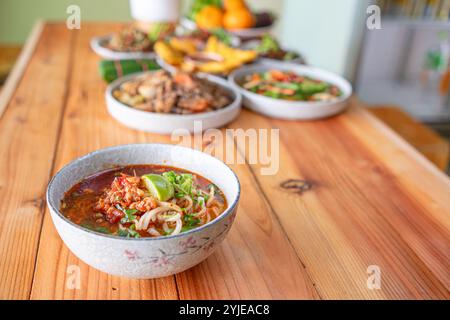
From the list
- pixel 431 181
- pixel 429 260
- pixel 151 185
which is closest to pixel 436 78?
pixel 431 181

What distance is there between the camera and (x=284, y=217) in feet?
Result: 3.43

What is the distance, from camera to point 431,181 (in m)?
1.23

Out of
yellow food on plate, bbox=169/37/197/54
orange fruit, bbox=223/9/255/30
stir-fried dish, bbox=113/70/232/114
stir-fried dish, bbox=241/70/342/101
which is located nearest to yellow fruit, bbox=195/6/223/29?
orange fruit, bbox=223/9/255/30

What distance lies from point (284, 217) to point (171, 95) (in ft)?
1.89

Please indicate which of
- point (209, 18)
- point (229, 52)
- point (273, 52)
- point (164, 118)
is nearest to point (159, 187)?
point (164, 118)

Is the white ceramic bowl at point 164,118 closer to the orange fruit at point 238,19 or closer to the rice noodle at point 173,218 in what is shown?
the rice noodle at point 173,218

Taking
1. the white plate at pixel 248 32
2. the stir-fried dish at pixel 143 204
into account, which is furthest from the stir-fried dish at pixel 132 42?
the stir-fried dish at pixel 143 204

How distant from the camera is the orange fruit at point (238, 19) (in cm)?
223

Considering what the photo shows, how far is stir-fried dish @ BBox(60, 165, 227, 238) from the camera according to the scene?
82 centimetres

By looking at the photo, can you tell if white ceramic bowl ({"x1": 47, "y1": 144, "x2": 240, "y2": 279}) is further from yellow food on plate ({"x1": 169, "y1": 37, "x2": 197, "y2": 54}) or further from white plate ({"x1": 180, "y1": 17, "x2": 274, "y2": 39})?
white plate ({"x1": 180, "y1": 17, "x2": 274, "y2": 39})

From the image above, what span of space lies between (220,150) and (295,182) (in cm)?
25

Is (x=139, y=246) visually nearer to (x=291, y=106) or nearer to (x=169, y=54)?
(x=291, y=106)

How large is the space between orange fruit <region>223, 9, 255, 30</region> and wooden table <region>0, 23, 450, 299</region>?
802 mm
